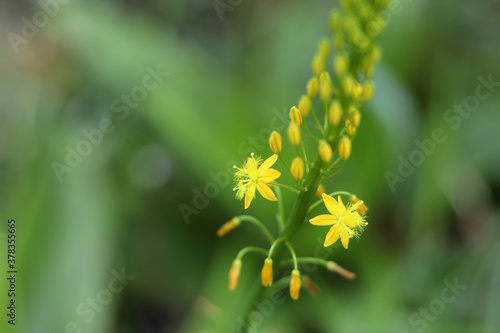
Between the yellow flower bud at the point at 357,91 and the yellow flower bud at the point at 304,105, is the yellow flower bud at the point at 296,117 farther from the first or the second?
the yellow flower bud at the point at 357,91

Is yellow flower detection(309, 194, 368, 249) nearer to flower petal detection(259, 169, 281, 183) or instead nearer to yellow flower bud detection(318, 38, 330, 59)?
flower petal detection(259, 169, 281, 183)

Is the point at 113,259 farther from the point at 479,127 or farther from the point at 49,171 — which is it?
the point at 479,127

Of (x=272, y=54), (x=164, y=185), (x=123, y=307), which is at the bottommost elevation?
(x=123, y=307)

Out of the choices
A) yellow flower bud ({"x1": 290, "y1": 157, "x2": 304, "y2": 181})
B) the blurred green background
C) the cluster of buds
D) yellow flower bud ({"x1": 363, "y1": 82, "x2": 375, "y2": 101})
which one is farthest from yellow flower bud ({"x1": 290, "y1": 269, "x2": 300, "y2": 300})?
the blurred green background

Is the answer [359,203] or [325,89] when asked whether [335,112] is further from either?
[359,203]

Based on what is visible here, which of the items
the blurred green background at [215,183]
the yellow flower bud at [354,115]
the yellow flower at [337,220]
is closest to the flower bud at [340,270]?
the yellow flower at [337,220]

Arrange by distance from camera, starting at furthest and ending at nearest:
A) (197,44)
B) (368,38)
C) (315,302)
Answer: (197,44) → (315,302) → (368,38)

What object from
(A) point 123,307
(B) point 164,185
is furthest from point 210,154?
(A) point 123,307
